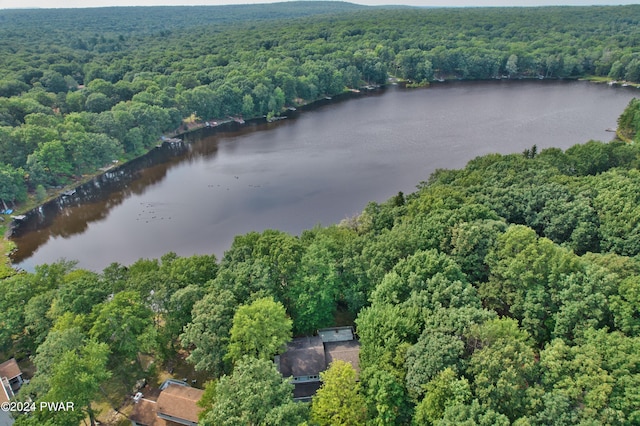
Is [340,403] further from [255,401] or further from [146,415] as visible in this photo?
[146,415]

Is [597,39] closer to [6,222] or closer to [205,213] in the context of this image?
[205,213]

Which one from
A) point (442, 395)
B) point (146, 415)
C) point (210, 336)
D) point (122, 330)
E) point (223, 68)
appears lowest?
point (146, 415)

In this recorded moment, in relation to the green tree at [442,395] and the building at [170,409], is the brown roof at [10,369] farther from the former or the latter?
the green tree at [442,395]

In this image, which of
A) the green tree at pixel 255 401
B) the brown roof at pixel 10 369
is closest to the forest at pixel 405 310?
the green tree at pixel 255 401

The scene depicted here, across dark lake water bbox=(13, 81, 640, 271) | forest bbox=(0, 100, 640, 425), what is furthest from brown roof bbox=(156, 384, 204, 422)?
dark lake water bbox=(13, 81, 640, 271)

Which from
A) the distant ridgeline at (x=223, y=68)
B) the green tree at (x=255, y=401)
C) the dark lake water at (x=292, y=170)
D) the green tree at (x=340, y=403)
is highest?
the distant ridgeline at (x=223, y=68)

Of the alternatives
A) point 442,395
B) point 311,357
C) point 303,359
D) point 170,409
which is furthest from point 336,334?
point 170,409

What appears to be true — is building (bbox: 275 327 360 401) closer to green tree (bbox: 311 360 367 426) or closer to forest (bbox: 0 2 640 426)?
forest (bbox: 0 2 640 426)

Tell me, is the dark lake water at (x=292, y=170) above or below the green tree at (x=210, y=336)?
below
